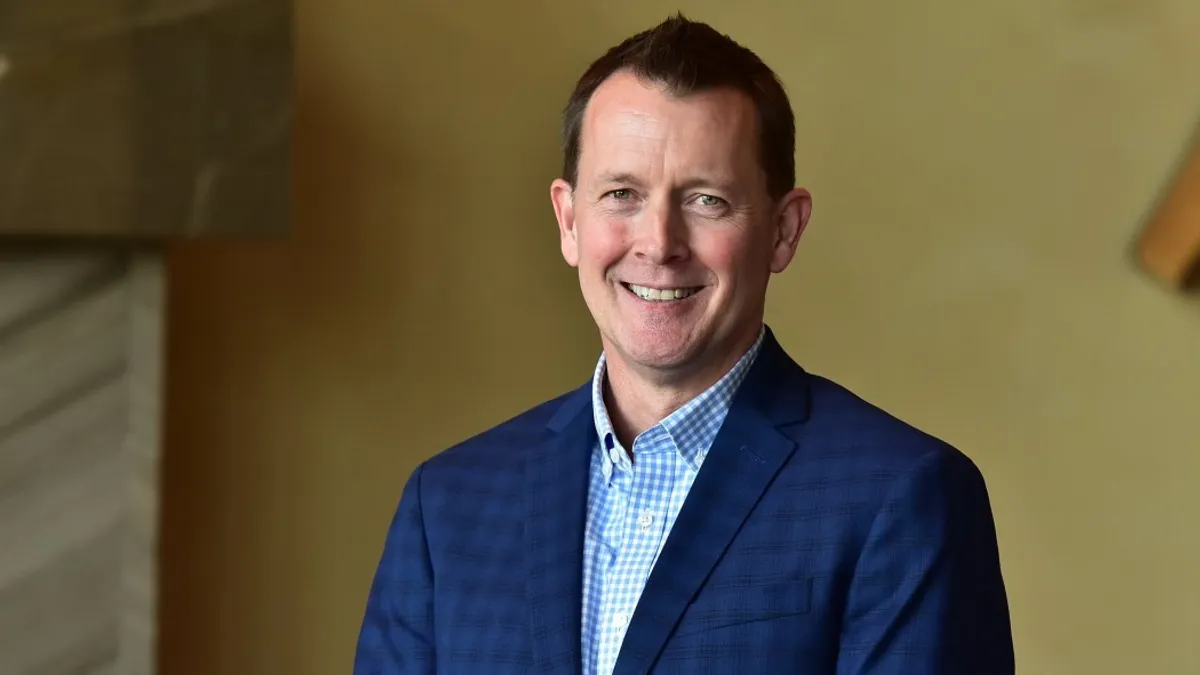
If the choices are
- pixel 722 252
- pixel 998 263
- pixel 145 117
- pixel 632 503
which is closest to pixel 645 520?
pixel 632 503

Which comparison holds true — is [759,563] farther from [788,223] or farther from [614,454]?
[788,223]

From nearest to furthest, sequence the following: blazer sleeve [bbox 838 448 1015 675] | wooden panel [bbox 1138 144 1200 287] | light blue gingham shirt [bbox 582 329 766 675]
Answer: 1. blazer sleeve [bbox 838 448 1015 675]
2. light blue gingham shirt [bbox 582 329 766 675]
3. wooden panel [bbox 1138 144 1200 287]

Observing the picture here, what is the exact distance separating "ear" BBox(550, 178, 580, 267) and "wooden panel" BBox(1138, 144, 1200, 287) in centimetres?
125

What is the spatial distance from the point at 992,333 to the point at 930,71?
0.43m

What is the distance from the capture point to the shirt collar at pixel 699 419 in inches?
55.2

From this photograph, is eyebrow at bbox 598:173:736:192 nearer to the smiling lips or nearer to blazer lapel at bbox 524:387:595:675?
the smiling lips

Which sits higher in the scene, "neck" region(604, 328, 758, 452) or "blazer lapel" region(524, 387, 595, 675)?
"neck" region(604, 328, 758, 452)

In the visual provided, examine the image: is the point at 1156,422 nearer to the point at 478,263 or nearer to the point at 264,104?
the point at 478,263

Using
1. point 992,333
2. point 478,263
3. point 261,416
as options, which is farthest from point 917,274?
point 261,416

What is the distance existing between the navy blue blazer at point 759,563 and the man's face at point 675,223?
0.25ft

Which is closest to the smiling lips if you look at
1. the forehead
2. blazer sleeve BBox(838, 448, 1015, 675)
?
the forehead

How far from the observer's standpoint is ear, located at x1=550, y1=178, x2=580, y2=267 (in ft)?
4.89

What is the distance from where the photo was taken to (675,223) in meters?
1.39

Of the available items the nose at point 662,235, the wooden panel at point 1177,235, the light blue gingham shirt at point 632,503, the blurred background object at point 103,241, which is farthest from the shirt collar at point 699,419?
the wooden panel at point 1177,235
